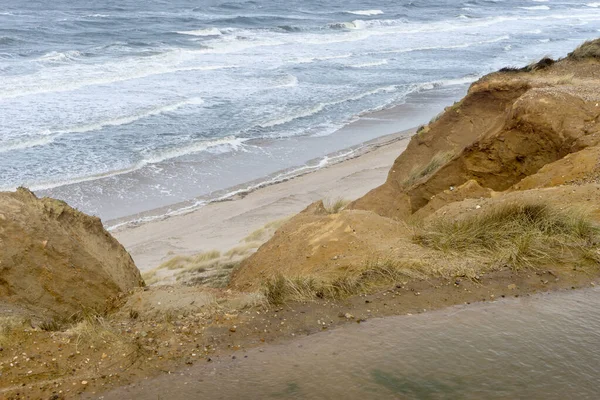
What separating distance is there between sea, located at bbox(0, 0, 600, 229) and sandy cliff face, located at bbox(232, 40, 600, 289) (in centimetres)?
592

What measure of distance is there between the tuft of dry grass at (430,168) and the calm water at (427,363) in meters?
5.93

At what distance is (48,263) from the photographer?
7.11 m

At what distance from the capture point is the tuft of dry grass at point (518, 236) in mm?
7242

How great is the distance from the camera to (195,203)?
52.4ft

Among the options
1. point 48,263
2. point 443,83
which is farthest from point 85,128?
point 443,83

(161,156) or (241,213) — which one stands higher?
(161,156)

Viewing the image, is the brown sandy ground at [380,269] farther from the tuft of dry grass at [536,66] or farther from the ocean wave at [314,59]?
the ocean wave at [314,59]

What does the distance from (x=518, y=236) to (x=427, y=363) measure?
2.71 meters

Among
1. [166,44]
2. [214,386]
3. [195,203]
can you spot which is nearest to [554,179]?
[214,386]

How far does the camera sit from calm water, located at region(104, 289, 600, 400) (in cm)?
507

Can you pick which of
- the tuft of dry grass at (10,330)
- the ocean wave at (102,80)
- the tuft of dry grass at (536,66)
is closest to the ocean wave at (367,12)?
the ocean wave at (102,80)

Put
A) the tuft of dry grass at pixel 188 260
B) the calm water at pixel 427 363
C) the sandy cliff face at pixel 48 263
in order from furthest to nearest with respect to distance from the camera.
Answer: the tuft of dry grass at pixel 188 260
the sandy cliff face at pixel 48 263
the calm water at pixel 427 363

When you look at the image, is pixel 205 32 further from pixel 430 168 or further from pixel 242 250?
pixel 430 168

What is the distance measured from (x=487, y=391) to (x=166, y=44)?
35.9 m
